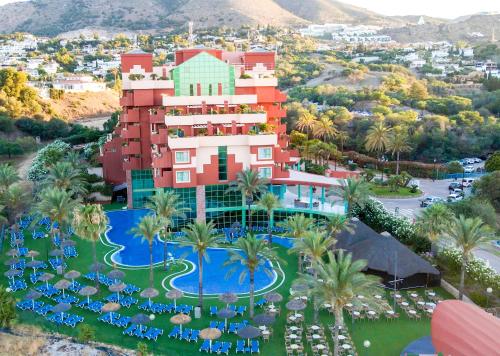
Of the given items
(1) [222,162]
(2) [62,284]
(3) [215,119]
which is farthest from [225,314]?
(3) [215,119]

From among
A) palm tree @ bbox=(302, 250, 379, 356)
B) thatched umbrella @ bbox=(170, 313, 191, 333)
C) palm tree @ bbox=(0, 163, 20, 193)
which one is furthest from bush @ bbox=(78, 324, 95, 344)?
palm tree @ bbox=(0, 163, 20, 193)

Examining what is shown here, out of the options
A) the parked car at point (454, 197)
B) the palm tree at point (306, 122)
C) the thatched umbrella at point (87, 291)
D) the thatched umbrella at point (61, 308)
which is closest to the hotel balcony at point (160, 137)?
the thatched umbrella at point (87, 291)

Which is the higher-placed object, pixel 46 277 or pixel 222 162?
pixel 222 162

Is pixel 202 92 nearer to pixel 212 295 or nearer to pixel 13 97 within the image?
pixel 212 295

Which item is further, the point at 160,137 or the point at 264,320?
the point at 160,137

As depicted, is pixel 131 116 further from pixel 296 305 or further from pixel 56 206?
pixel 296 305

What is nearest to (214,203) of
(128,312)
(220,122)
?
(220,122)
